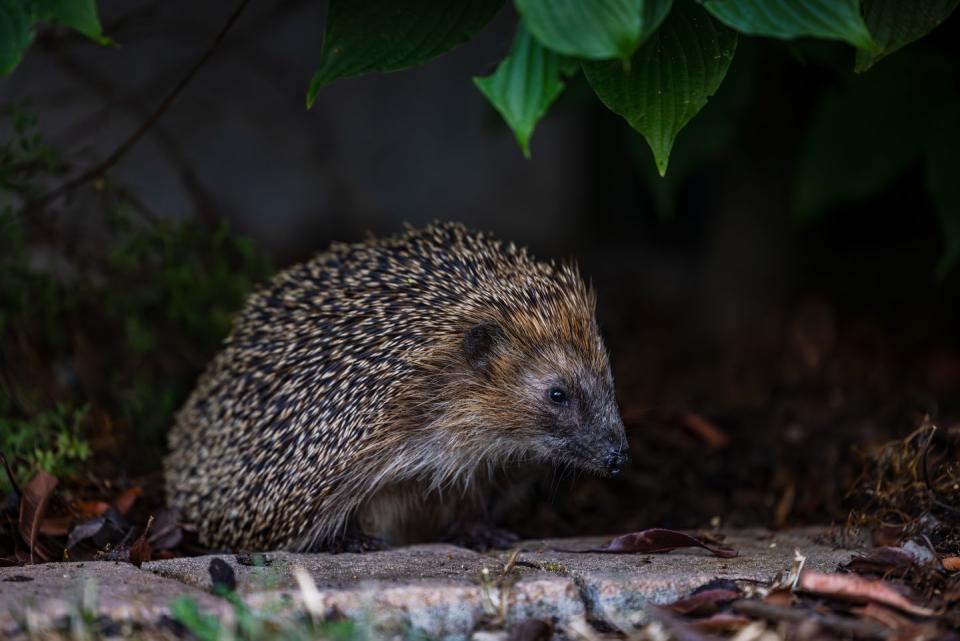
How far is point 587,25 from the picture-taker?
11.1 feet

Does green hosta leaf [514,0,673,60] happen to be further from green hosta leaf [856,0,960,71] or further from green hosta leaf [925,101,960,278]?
green hosta leaf [925,101,960,278]

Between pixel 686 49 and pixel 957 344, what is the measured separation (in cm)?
597

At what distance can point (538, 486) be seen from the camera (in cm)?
598

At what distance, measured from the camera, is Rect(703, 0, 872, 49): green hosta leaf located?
3500mm

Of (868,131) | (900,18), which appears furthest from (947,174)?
(900,18)

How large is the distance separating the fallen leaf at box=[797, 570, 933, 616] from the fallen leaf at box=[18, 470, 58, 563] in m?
3.31

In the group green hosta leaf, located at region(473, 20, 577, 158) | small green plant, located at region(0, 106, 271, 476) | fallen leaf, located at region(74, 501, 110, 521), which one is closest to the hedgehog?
fallen leaf, located at region(74, 501, 110, 521)

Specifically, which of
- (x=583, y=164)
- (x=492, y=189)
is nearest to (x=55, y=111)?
(x=492, y=189)

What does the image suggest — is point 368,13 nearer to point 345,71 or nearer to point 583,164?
point 345,71

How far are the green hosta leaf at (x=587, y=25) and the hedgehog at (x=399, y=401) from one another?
2.04 metres

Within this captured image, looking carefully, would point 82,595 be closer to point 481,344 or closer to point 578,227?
point 481,344

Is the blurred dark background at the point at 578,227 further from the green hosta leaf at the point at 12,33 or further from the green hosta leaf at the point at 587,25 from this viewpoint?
the green hosta leaf at the point at 587,25

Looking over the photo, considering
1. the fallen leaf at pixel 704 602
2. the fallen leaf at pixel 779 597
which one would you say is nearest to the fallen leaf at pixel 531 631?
the fallen leaf at pixel 704 602

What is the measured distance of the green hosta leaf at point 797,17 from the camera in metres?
3.50
